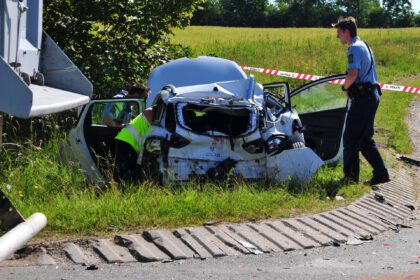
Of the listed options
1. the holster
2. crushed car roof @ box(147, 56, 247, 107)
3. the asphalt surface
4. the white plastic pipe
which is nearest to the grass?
the asphalt surface

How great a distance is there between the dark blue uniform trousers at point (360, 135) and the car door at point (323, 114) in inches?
33.3

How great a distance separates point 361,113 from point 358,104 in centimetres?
12

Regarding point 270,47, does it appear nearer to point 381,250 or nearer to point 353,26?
point 353,26

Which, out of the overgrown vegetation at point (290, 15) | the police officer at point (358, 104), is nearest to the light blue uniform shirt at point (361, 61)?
the police officer at point (358, 104)

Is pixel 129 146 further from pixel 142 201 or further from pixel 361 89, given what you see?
pixel 361 89

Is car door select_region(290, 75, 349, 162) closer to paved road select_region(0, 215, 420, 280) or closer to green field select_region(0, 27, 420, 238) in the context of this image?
green field select_region(0, 27, 420, 238)

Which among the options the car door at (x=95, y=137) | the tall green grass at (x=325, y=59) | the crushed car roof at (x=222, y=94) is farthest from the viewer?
the tall green grass at (x=325, y=59)

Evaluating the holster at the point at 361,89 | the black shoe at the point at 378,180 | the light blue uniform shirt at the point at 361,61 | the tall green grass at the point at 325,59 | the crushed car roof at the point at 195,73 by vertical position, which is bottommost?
the tall green grass at the point at 325,59

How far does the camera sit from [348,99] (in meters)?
10.3

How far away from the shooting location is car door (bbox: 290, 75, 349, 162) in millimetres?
10508

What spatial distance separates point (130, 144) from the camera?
8.61 m

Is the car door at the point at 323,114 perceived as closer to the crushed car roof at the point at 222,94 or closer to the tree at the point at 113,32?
→ the crushed car roof at the point at 222,94

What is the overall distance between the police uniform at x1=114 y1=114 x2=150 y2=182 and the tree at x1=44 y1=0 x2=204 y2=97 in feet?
12.1

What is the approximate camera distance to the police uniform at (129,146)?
8.62 metres
